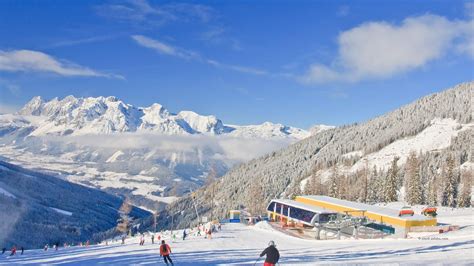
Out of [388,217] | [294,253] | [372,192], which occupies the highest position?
[372,192]

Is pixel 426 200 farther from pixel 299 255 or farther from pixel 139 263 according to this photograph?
pixel 139 263

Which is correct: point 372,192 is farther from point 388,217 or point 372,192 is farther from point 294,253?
point 294,253

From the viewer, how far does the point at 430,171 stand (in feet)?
486

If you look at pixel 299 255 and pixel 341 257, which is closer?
pixel 341 257

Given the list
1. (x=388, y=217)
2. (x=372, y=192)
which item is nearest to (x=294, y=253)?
(x=388, y=217)

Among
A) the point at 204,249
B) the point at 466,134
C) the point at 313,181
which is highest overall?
the point at 466,134

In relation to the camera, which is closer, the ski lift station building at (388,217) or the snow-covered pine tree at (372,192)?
the ski lift station building at (388,217)

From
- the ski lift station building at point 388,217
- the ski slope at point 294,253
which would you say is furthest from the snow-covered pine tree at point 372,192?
the ski slope at point 294,253

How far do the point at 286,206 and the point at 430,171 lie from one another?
90.1m

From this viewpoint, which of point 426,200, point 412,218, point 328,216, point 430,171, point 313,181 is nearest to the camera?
point 412,218

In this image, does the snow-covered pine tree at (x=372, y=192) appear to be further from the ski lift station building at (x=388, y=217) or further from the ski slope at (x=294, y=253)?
the ski slope at (x=294, y=253)

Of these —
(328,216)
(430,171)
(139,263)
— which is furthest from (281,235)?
(430,171)

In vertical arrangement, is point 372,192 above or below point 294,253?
above

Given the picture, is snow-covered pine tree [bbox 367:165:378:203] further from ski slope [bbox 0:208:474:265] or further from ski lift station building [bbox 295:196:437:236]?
ski slope [bbox 0:208:474:265]
